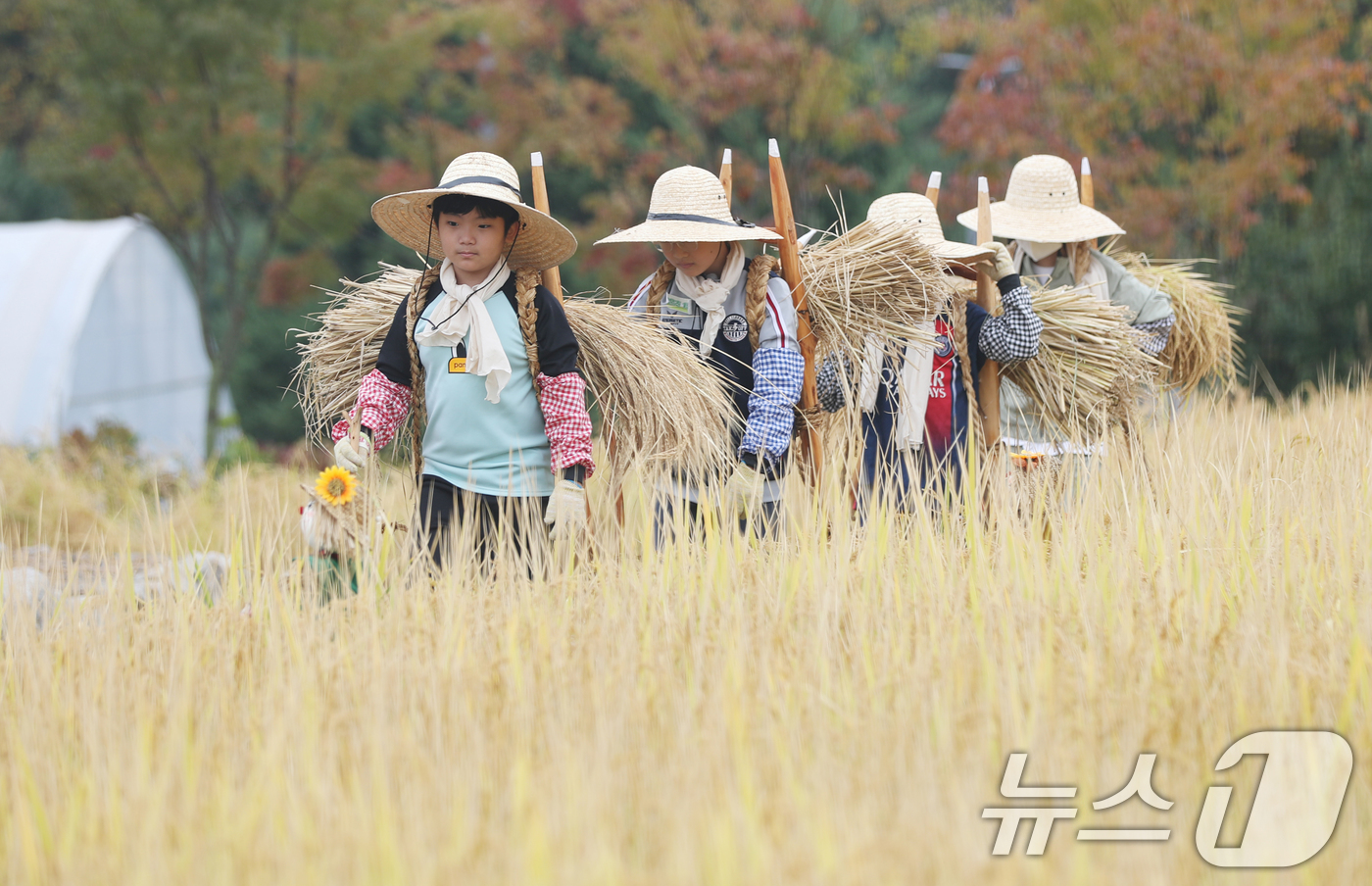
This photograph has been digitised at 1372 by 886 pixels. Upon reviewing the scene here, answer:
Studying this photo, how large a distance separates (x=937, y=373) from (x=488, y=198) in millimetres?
1466

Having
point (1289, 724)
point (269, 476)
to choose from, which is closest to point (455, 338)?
point (1289, 724)

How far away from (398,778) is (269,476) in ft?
18.6

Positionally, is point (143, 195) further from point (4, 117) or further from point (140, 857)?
point (140, 857)

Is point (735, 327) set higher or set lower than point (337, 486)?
higher

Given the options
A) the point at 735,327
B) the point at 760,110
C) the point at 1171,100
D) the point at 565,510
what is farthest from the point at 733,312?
the point at 760,110

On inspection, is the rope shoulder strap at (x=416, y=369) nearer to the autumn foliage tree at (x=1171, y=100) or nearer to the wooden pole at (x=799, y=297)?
the wooden pole at (x=799, y=297)

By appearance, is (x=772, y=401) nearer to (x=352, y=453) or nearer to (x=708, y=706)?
(x=352, y=453)

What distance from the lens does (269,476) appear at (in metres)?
7.32

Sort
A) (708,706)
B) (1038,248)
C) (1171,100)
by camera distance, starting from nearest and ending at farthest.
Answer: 1. (708,706)
2. (1038,248)
3. (1171,100)

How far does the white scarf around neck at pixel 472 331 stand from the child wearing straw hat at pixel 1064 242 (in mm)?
1996

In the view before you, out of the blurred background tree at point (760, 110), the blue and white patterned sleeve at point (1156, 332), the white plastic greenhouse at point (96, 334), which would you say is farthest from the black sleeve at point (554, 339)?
the white plastic greenhouse at point (96, 334)

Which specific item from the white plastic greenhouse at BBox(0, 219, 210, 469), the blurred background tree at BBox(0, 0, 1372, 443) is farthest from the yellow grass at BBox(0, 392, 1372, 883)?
the white plastic greenhouse at BBox(0, 219, 210, 469)

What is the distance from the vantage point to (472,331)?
10.1ft

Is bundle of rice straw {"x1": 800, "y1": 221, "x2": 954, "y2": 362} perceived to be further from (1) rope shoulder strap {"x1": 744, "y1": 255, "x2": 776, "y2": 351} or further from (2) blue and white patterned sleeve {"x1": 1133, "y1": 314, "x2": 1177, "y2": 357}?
(2) blue and white patterned sleeve {"x1": 1133, "y1": 314, "x2": 1177, "y2": 357}
